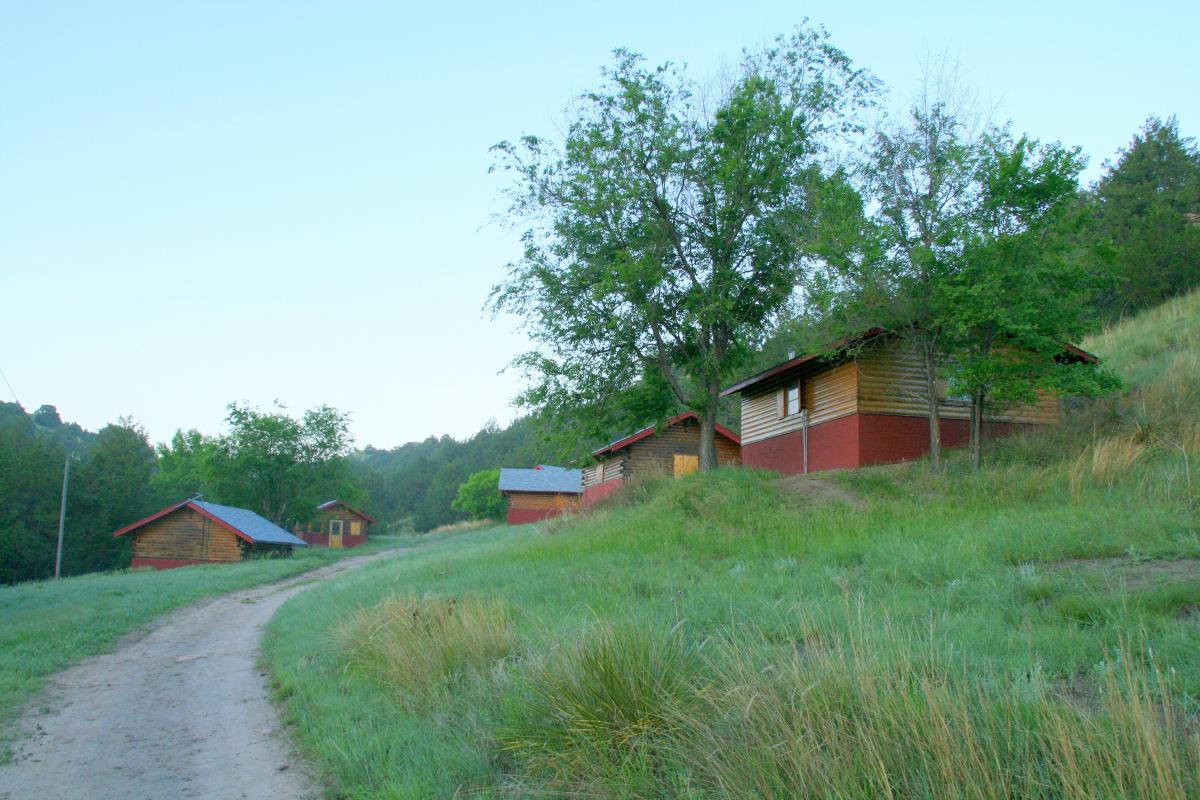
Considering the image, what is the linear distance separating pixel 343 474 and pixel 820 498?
63039mm

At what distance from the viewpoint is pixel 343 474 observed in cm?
7456

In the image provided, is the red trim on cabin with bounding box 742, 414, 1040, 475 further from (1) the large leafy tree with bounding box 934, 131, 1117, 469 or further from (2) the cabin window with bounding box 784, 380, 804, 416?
(1) the large leafy tree with bounding box 934, 131, 1117, 469

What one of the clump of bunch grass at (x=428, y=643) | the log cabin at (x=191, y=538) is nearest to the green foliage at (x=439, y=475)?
the log cabin at (x=191, y=538)

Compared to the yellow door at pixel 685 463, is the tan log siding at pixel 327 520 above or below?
below

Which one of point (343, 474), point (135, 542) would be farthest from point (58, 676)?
point (343, 474)

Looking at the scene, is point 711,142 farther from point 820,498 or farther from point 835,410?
point 820,498

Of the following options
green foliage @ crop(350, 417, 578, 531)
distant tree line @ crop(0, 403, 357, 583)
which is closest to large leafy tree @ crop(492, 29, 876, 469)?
distant tree line @ crop(0, 403, 357, 583)

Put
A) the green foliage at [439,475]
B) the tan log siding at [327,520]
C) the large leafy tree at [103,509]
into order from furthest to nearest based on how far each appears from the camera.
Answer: the green foliage at [439,475] → the tan log siding at [327,520] → the large leafy tree at [103,509]

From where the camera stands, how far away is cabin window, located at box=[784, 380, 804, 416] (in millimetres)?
25089

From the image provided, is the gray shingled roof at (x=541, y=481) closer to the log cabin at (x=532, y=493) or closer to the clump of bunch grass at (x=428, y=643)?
the log cabin at (x=532, y=493)

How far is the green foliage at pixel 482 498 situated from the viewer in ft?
291

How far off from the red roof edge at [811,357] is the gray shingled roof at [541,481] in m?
32.5

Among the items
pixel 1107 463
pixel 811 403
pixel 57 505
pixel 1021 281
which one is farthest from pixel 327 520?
pixel 1107 463

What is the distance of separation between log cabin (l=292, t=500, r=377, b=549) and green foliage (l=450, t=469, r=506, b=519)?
14.2 meters
